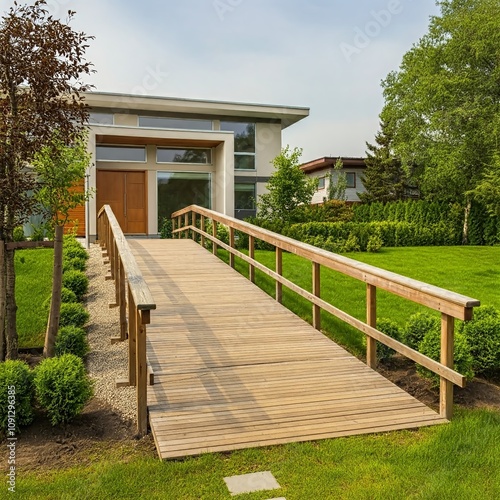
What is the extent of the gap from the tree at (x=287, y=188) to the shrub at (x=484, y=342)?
11417 mm

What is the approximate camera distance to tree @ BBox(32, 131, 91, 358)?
580 cm

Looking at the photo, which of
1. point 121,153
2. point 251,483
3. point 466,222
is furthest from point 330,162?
point 251,483

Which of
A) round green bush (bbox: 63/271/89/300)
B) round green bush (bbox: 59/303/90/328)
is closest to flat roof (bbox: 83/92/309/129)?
round green bush (bbox: 63/271/89/300)

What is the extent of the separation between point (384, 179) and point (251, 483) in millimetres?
31611

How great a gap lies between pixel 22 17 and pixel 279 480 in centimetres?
496

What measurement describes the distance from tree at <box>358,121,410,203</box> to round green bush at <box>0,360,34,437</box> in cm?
2977

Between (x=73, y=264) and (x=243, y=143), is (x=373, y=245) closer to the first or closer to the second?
(x=243, y=143)

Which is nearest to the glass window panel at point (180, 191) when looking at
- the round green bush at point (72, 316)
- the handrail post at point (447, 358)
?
the round green bush at point (72, 316)

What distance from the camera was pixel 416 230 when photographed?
19.6 metres

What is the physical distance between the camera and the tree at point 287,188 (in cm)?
1662

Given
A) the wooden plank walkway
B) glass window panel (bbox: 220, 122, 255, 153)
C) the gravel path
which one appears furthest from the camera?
glass window panel (bbox: 220, 122, 255, 153)

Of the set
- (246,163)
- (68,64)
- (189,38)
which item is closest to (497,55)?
(246,163)

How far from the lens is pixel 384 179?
108 ft

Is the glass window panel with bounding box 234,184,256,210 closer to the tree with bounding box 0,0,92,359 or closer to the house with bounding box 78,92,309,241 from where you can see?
the house with bounding box 78,92,309,241
